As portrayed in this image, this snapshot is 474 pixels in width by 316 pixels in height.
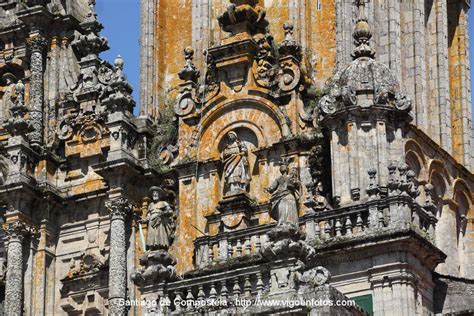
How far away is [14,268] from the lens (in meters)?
37.5

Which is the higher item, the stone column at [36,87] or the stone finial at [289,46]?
the stone column at [36,87]

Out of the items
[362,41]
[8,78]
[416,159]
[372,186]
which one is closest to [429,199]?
[372,186]

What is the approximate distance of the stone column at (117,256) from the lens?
36062 millimetres

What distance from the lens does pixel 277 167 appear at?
3597cm

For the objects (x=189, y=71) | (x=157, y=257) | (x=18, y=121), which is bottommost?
(x=157, y=257)

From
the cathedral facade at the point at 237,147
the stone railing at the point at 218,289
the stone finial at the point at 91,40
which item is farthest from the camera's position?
the stone finial at the point at 91,40

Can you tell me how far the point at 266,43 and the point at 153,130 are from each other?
3.19 m

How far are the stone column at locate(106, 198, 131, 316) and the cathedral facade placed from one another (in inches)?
1.7

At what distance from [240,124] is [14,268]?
5.51m

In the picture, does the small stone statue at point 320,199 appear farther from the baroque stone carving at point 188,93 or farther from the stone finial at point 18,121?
the stone finial at point 18,121

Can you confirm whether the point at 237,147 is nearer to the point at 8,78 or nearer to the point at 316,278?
the point at 8,78

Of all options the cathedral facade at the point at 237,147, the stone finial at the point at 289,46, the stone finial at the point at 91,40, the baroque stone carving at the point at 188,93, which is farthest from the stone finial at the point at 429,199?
the stone finial at the point at 91,40

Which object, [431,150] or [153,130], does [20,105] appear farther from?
[431,150]

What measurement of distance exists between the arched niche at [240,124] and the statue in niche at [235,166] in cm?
22
